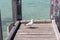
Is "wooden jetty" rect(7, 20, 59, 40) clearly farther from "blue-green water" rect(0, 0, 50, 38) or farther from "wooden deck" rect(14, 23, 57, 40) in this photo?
"blue-green water" rect(0, 0, 50, 38)

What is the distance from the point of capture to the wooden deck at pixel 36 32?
2857 mm

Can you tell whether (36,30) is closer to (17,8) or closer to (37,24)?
(37,24)

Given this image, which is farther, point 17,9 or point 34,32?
point 17,9

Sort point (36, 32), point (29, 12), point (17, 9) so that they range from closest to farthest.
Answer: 1. point (36, 32)
2. point (17, 9)
3. point (29, 12)

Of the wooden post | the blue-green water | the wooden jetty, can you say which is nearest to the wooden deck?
the wooden jetty

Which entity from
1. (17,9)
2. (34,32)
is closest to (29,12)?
(17,9)

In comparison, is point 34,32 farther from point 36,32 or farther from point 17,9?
point 17,9

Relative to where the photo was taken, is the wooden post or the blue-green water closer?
the wooden post

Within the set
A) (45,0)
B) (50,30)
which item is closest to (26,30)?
(50,30)

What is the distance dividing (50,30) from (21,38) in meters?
0.67

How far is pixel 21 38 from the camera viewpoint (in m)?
2.81

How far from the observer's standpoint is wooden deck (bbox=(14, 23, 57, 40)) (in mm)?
2857

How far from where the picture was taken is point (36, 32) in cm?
319

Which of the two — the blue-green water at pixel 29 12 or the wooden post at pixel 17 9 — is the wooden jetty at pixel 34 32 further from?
the blue-green water at pixel 29 12
